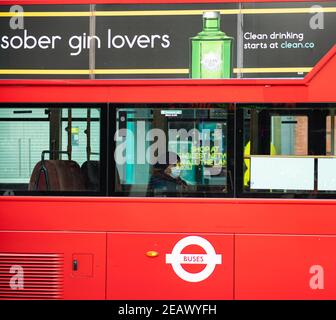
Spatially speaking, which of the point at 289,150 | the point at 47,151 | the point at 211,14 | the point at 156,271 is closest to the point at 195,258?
the point at 156,271

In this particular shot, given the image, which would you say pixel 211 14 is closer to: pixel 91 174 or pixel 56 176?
pixel 91 174

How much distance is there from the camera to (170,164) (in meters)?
5.79

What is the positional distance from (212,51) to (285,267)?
1979 mm

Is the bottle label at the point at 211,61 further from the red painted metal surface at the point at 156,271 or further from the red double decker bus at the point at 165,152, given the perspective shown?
the red painted metal surface at the point at 156,271

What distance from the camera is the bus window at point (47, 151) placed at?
583 centimetres

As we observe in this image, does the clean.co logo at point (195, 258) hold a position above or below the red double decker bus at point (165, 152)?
below

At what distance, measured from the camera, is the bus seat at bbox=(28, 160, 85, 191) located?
19.2 ft

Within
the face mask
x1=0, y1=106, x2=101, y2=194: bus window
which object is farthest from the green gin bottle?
x1=0, y1=106, x2=101, y2=194: bus window

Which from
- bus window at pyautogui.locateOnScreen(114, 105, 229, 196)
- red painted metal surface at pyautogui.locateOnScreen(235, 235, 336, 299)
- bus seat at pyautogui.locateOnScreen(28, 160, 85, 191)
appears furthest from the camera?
bus seat at pyautogui.locateOnScreen(28, 160, 85, 191)

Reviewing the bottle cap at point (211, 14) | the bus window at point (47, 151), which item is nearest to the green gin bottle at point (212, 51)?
the bottle cap at point (211, 14)

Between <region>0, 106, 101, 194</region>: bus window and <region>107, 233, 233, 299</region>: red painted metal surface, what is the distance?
624 millimetres

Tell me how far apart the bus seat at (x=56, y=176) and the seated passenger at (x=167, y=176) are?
2.18ft

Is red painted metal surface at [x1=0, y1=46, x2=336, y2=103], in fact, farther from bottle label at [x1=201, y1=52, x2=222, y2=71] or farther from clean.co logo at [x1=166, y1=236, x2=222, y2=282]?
clean.co logo at [x1=166, y1=236, x2=222, y2=282]
